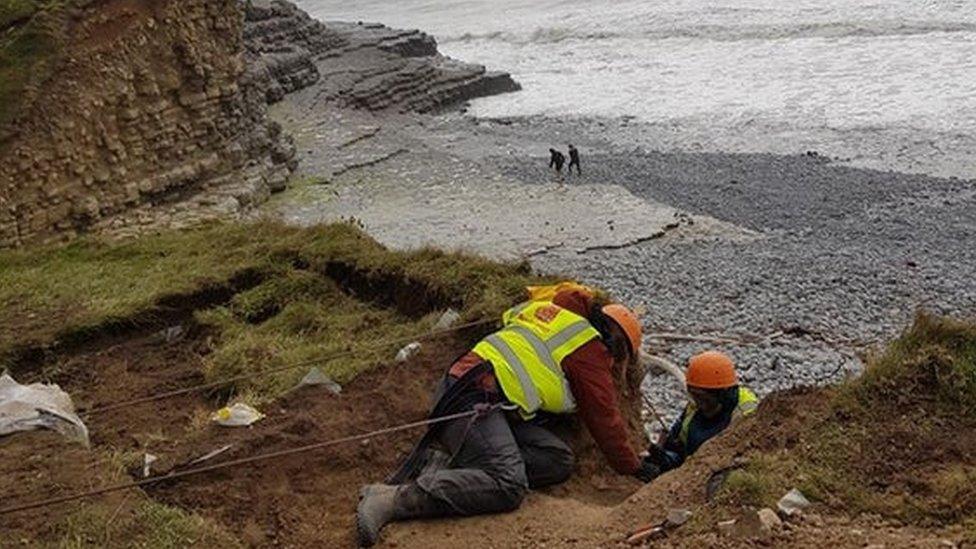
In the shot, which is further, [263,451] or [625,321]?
[263,451]

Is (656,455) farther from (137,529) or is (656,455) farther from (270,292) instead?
(270,292)

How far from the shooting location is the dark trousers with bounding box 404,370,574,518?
20.3ft

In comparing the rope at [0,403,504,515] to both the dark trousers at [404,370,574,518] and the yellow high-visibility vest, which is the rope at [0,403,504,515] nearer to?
the dark trousers at [404,370,574,518]

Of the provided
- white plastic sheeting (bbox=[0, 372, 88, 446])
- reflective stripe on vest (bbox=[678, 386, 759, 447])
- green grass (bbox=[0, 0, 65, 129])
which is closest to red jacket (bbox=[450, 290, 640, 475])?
reflective stripe on vest (bbox=[678, 386, 759, 447])

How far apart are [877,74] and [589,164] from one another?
13.0m

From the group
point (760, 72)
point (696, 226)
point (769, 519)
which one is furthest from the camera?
point (760, 72)

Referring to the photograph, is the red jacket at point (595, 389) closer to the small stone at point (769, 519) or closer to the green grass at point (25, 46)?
the small stone at point (769, 519)

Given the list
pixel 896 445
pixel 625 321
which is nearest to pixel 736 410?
pixel 625 321

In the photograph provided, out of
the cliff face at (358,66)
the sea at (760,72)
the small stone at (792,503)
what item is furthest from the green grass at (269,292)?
the cliff face at (358,66)

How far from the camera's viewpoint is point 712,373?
23.3 ft

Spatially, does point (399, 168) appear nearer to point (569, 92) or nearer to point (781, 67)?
point (569, 92)

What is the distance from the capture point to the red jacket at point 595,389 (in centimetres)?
652

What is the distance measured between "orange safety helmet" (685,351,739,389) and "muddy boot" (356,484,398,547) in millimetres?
2358

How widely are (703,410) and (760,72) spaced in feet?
98.2
